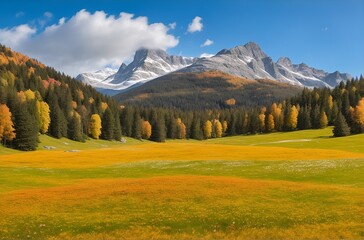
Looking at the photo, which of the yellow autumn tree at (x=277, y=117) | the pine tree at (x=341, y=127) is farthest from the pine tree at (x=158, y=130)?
the pine tree at (x=341, y=127)

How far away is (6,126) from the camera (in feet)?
333

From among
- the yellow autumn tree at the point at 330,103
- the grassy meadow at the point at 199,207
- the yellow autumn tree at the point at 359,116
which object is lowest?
the grassy meadow at the point at 199,207

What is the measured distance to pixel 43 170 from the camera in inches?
2124

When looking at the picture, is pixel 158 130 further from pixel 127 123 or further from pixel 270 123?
pixel 270 123

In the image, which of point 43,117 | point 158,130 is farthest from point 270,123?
point 43,117

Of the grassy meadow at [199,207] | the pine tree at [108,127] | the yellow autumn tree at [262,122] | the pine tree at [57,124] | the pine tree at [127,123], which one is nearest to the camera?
the grassy meadow at [199,207]

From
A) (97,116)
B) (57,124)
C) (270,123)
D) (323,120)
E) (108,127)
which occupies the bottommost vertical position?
(323,120)

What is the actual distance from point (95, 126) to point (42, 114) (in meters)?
Result: 29.6

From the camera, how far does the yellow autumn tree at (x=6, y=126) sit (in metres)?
102

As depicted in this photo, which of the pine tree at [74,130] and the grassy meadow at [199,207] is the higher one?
the pine tree at [74,130]

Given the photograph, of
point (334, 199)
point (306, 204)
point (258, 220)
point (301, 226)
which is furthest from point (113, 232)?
point (334, 199)

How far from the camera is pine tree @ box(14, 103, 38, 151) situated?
105 meters

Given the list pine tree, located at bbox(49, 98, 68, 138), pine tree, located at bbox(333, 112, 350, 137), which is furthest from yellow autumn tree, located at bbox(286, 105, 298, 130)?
pine tree, located at bbox(49, 98, 68, 138)

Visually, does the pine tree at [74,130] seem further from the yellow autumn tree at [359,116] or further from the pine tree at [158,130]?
the yellow autumn tree at [359,116]
